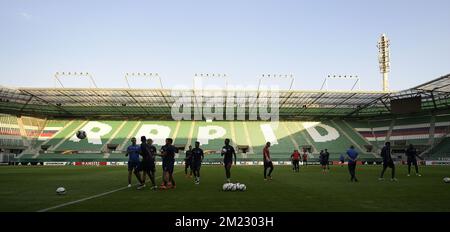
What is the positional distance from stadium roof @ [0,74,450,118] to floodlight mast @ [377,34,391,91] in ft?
13.0

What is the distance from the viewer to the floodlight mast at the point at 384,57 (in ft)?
212

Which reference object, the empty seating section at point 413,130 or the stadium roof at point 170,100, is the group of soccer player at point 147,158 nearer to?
the stadium roof at point 170,100

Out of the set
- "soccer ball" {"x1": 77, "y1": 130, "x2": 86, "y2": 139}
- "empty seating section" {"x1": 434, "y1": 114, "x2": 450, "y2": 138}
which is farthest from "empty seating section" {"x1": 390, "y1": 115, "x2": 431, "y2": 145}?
"soccer ball" {"x1": 77, "y1": 130, "x2": 86, "y2": 139}

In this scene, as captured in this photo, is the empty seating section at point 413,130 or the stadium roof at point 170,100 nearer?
the stadium roof at point 170,100

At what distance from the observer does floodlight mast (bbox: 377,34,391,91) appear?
64.6 metres

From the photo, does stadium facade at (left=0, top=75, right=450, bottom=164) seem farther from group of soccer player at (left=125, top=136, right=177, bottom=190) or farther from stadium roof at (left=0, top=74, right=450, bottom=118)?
group of soccer player at (left=125, top=136, right=177, bottom=190)

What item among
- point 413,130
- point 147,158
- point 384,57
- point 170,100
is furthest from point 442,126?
point 147,158

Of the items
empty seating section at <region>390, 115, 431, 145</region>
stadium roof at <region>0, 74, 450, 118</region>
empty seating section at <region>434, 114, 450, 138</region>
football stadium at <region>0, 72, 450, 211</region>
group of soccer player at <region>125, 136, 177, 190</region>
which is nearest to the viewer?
group of soccer player at <region>125, 136, 177, 190</region>

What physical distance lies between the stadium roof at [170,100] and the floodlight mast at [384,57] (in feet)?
13.0

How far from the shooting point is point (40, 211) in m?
9.39

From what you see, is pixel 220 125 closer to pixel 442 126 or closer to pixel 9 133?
pixel 9 133

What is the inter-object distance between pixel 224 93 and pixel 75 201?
48.0 m

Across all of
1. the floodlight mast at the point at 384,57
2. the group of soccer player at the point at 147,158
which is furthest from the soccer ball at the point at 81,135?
the group of soccer player at the point at 147,158
